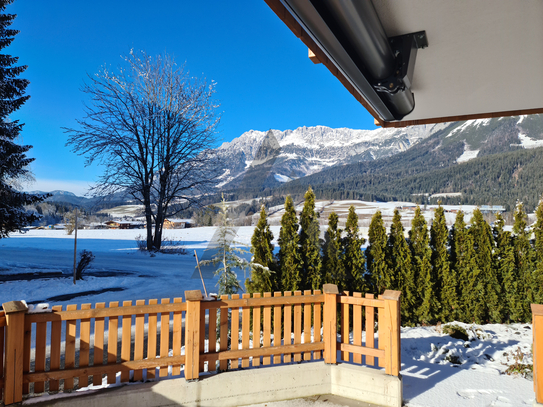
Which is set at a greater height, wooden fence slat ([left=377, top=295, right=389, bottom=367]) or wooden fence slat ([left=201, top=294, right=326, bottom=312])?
wooden fence slat ([left=201, top=294, right=326, bottom=312])

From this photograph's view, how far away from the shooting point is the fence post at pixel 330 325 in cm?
262

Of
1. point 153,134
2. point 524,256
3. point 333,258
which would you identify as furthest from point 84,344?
point 153,134

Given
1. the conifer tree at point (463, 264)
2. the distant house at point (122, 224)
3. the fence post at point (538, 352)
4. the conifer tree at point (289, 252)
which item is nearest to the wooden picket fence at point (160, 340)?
the fence post at point (538, 352)

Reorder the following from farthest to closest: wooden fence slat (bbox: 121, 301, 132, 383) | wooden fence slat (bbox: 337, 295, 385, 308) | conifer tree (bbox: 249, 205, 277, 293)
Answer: conifer tree (bbox: 249, 205, 277, 293) < wooden fence slat (bbox: 337, 295, 385, 308) < wooden fence slat (bbox: 121, 301, 132, 383)

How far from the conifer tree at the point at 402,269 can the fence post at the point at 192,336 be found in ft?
11.1

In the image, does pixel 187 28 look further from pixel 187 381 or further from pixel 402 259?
pixel 187 381

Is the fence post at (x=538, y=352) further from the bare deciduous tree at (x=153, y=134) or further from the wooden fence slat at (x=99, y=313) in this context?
the bare deciduous tree at (x=153, y=134)

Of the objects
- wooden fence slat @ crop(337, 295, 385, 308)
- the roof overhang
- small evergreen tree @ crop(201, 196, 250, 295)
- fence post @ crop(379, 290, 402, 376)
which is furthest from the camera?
small evergreen tree @ crop(201, 196, 250, 295)

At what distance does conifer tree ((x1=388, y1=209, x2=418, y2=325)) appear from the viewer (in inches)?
184

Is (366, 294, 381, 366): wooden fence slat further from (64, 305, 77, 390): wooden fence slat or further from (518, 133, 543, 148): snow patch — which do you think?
(518, 133, 543, 148): snow patch

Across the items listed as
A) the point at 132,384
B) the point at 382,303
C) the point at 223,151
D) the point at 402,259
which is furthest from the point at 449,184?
the point at 132,384

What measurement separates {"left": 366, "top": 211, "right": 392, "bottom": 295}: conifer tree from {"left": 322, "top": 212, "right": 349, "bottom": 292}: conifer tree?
455 millimetres

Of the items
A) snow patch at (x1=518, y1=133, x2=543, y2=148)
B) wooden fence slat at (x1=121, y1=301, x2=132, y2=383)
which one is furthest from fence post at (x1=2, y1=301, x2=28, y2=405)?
snow patch at (x1=518, y1=133, x2=543, y2=148)

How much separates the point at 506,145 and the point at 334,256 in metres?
23.6
